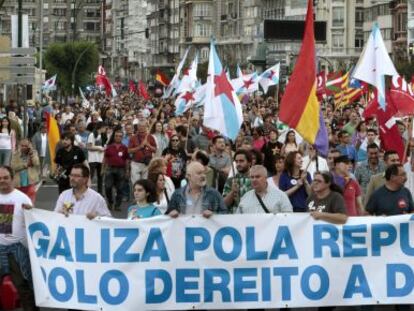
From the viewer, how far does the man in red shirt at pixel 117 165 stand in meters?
22.7

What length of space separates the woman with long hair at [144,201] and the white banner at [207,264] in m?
0.35

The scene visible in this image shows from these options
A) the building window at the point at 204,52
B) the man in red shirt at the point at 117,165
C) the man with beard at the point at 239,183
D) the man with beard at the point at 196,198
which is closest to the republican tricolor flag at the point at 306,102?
the man with beard at the point at 239,183

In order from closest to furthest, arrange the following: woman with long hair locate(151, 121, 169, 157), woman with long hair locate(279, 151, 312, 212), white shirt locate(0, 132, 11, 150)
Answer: woman with long hair locate(279, 151, 312, 212), white shirt locate(0, 132, 11, 150), woman with long hair locate(151, 121, 169, 157)

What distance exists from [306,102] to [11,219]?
3423 mm

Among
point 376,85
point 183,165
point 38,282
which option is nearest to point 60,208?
point 38,282

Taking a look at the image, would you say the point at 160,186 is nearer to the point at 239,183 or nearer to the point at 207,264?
the point at 239,183

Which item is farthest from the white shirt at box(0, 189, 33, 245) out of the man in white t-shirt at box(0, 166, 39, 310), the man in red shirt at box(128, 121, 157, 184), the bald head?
the man in red shirt at box(128, 121, 157, 184)

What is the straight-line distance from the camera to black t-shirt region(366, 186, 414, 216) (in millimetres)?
12359

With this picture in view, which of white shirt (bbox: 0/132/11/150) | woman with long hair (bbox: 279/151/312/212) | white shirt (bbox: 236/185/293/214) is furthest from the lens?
white shirt (bbox: 0/132/11/150)

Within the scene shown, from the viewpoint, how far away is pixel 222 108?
53.1 ft

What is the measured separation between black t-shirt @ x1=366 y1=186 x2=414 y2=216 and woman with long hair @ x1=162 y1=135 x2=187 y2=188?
275 inches

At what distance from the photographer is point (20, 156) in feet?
63.2

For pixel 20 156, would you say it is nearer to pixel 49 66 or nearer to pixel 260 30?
pixel 49 66

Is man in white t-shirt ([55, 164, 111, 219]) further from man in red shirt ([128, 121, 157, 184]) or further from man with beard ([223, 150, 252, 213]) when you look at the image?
man in red shirt ([128, 121, 157, 184])
